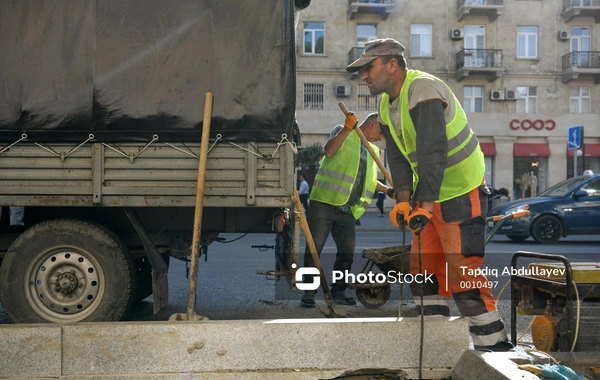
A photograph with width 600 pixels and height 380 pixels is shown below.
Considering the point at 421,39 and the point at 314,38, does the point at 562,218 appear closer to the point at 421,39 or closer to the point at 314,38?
the point at 421,39

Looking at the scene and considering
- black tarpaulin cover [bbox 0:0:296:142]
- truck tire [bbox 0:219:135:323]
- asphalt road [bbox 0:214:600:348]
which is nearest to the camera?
truck tire [bbox 0:219:135:323]

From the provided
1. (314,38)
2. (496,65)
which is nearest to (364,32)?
(314,38)

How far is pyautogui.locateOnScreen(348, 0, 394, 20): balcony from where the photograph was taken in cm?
3459

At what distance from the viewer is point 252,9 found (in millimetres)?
4781

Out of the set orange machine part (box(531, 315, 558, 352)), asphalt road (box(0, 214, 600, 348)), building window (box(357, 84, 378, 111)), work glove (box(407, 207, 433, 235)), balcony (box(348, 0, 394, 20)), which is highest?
balcony (box(348, 0, 394, 20))

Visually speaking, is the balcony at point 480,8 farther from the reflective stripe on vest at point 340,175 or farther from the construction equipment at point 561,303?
the construction equipment at point 561,303

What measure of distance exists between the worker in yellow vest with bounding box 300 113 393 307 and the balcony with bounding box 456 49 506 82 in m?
30.1

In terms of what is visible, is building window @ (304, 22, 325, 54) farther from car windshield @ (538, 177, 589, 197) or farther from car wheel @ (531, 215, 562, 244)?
car wheel @ (531, 215, 562, 244)

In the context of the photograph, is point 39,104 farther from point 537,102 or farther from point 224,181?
point 537,102

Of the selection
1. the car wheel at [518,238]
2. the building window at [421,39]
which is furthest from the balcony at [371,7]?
the car wheel at [518,238]

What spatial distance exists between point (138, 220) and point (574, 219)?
1233cm

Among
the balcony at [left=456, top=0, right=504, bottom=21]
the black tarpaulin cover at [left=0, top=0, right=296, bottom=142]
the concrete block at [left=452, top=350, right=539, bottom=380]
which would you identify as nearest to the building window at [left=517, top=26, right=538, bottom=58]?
the balcony at [left=456, top=0, right=504, bottom=21]

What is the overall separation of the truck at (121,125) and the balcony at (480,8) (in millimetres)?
32395

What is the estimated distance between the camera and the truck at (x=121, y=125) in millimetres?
4609
